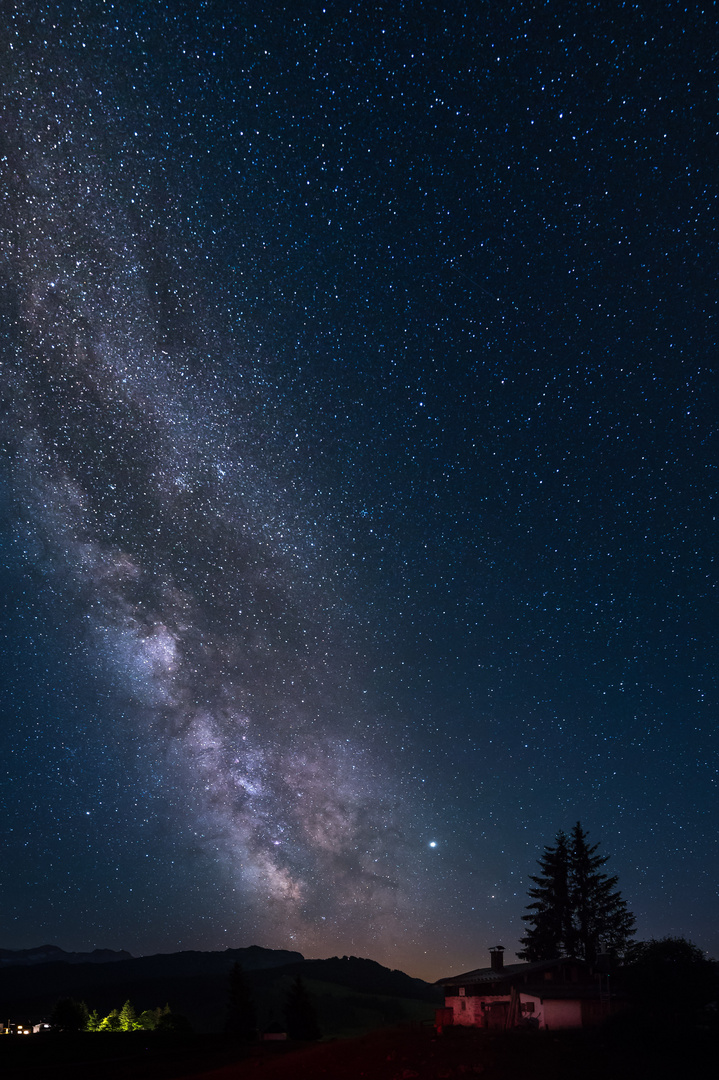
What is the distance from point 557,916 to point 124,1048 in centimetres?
3786

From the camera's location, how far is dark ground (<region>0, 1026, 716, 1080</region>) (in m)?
26.7

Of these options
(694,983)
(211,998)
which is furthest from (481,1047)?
(211,998)

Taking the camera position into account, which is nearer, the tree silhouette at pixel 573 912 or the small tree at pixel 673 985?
the small tree at pixel 673 985

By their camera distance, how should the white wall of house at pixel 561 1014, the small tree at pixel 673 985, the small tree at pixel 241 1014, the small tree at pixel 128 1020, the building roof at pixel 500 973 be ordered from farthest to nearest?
the small tree at pixel 128 1020 < the small tree at pixel 241 1014 < the building roof at pixel 500 973 < the white wall of house at pixel 561 1014 < the small tree at pixel 673 985

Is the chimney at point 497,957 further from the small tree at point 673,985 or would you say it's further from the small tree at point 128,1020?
the small tree at point 128,1020

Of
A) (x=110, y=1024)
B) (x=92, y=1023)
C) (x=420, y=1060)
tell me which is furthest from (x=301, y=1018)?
(x=420, y=1060)

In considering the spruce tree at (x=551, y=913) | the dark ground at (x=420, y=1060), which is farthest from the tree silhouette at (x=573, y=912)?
the dark ground at (x=420, y=1060)

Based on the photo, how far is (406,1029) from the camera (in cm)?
4172

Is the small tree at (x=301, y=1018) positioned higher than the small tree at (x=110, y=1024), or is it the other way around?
the small tree at (x=301, y=1018)

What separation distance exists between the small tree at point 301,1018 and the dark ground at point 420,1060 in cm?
1656

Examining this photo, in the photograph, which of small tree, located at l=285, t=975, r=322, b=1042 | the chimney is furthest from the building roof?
small tree, located at l=285, t=975, r=322, b=1042

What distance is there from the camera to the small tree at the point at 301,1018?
57.2 meters

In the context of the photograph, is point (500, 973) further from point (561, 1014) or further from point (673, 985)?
point (673, 985)

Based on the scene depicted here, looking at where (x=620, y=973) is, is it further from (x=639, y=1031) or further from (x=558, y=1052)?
(x=558, y=1052)
